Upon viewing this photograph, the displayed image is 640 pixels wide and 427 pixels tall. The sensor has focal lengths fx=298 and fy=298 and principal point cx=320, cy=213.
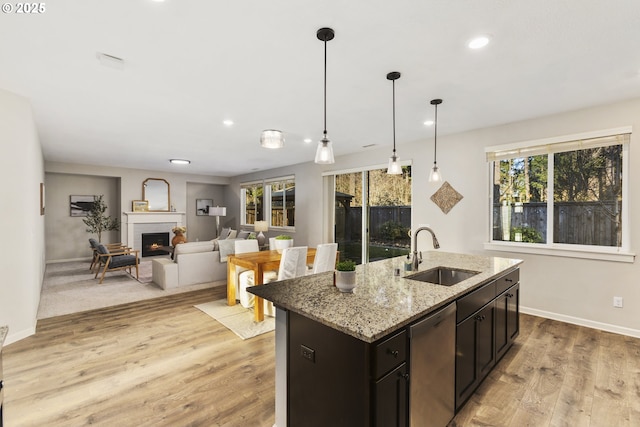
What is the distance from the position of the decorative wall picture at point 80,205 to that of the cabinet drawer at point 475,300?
31.1ft

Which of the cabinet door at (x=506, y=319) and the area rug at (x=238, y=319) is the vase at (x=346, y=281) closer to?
the cabinet door at (x=506, y=319)

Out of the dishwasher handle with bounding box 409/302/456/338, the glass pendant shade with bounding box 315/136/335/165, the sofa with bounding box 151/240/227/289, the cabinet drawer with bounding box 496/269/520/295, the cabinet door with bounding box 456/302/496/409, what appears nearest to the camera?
the dishwasher handle with bounding box 409/302/456/338

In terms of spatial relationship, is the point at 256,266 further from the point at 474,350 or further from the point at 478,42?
the point at 478,42

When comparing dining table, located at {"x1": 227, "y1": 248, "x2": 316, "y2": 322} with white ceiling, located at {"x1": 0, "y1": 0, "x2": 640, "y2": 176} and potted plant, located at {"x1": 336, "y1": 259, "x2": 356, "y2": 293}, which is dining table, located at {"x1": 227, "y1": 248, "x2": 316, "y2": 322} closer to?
Result: white ceiling, located at {"x1": 0, "y1": 0, "x2": 640, "y2": 176}

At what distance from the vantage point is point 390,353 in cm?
137

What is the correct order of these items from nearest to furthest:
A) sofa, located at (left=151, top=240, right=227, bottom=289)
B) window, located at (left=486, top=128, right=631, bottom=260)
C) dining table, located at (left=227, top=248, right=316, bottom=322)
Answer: window, located at (left=486, top=128, right=631, bottom=260) < dining table, located at (left=227, top=248, right=316, bottom=322) < sofa, located at (left=151, top=240, right=227, bottom=289)

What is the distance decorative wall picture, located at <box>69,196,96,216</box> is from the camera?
25.8 ft

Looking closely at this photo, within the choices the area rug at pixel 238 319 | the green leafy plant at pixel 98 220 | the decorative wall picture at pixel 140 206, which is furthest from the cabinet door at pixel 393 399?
the green leafy plant at pixel 98 220

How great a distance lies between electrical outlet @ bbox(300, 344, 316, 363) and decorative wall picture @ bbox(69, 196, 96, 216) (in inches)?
354

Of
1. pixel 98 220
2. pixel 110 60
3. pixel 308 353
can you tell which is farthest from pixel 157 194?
pixel 308 353

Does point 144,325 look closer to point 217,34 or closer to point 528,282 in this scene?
point 217,34

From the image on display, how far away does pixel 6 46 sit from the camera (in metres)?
2.19

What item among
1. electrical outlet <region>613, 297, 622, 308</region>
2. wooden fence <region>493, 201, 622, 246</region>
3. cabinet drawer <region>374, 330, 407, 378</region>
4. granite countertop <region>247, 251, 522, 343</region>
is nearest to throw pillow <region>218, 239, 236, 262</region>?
granite countertop <region>247, 251, 522, 343</region>

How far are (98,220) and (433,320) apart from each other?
9.13m
